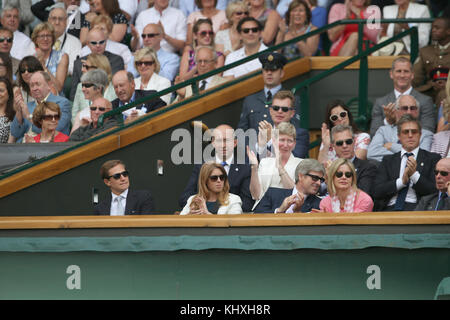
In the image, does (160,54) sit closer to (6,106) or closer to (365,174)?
(6,106)

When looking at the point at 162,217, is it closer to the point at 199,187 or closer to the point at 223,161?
the point at 199,187

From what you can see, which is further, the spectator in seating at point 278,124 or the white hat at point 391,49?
the white hat at point 391,49

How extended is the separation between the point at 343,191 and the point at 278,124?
5.21ft

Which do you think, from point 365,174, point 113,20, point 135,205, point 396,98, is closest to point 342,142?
point 365,174

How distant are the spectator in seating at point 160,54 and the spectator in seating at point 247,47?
0.67 meters

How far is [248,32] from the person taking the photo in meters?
11.0

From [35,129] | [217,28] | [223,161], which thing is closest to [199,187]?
[223,161]

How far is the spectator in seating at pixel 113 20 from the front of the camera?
12.1 metres

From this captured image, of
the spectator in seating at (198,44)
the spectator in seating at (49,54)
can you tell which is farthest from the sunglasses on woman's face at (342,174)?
the spectator in seating at (49,54)

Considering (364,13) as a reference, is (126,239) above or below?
below

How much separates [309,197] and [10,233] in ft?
7.76

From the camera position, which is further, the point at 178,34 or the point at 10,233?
the point at 178,34

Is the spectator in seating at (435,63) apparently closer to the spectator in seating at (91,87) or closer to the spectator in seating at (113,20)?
the spectator in seating at (91,87)

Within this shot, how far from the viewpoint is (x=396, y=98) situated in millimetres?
10047
